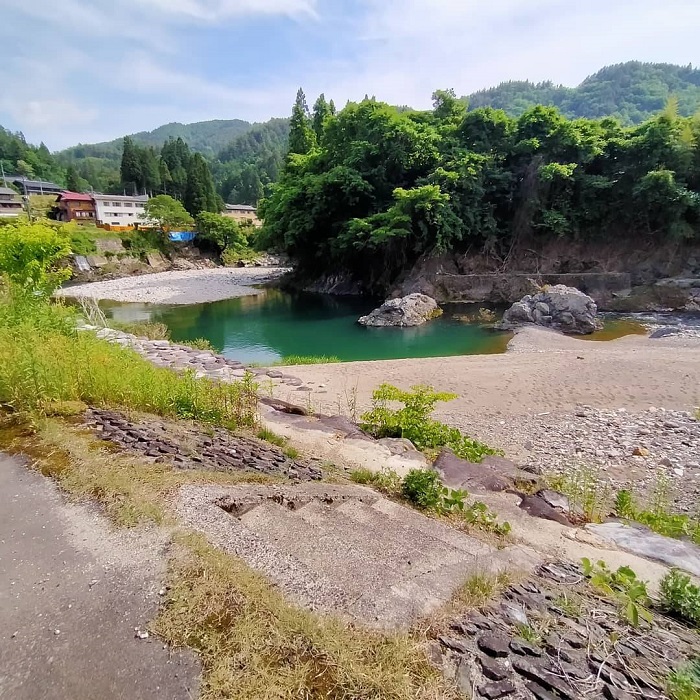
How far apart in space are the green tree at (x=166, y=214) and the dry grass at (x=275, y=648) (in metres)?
57.3

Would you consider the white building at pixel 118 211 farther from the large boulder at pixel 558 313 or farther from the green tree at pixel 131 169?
the large boulder at pixel 558 313

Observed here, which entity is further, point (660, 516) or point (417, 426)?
point (417, 426)

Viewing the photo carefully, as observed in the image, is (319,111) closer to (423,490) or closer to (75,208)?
(75,208)

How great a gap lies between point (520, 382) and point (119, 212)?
6494cm

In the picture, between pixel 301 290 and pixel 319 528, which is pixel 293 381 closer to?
pixel 319 528

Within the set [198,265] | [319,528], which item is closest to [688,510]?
[319,528]

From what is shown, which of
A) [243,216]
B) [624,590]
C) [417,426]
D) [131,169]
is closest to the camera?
[624,590]

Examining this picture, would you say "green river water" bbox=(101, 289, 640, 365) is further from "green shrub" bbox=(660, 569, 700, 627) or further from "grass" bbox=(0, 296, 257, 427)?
"green shrub" bbox=(660, 569, 700, 627)

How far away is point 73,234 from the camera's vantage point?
146ft

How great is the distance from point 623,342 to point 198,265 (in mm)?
49734

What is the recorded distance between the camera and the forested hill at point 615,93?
119 meters

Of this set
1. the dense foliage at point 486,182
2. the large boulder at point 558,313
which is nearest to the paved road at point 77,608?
the large boulder at point 558,313

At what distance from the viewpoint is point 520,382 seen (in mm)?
13055

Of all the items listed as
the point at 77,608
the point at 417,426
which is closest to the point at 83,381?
the point at 77,608
